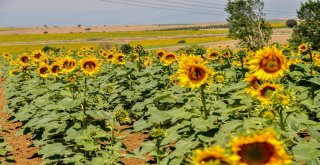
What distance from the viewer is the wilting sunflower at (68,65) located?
834 centimetres

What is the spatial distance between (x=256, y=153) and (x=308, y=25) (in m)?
37.1

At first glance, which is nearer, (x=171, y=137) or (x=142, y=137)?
(x=171, y=137)

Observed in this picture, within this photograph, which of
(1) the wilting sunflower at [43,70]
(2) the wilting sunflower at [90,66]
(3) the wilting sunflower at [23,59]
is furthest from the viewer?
(3) the wilting sunflower at [23,59]

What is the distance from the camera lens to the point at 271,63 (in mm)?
4914

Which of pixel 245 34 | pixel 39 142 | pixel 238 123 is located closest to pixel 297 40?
pixel 245 34

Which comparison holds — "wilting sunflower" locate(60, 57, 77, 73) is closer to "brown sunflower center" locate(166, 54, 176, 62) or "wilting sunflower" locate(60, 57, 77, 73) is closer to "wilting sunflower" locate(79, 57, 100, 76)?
"wilting sunflower" locate(79, 57, 100, 76)

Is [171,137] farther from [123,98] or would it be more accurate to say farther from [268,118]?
[123,98]

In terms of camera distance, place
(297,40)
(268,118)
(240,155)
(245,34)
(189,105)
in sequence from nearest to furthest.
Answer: (240,155), (268,118), (189,105), (297,40), (245,34)

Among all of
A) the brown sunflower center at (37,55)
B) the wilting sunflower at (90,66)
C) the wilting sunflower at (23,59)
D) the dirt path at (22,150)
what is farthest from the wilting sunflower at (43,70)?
the brown sunflower center at (37,55)

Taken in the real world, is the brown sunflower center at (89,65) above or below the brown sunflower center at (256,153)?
below

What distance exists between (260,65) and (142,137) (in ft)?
16.2

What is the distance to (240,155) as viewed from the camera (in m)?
2.16

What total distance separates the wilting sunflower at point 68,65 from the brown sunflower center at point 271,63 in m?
4.31

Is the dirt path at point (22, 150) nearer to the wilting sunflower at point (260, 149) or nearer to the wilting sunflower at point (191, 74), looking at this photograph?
the wilting sunflower at point (191, 74)
